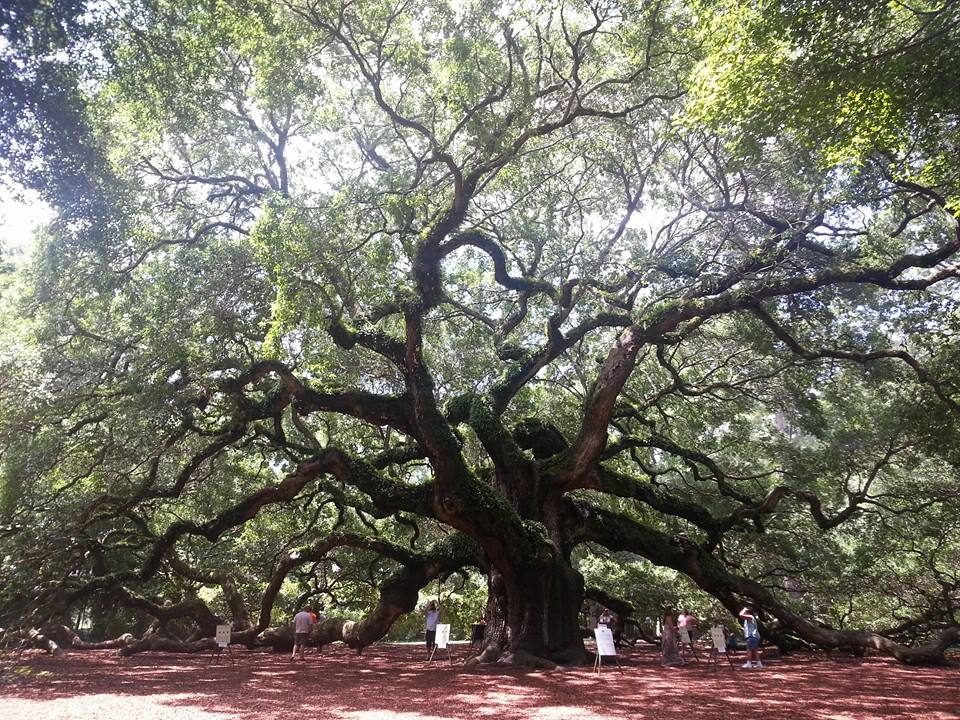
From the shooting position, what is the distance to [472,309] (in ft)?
44.1

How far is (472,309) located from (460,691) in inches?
313

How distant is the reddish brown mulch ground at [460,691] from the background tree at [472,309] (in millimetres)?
1270

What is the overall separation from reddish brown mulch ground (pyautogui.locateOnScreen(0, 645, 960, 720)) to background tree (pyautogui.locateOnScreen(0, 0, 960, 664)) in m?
1.27

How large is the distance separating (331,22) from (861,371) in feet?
36.7

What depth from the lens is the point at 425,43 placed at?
10.0 meters

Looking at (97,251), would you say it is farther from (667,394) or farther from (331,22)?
(667,394)

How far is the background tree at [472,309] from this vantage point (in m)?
8.55

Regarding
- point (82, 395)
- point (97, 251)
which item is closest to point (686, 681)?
point (82, 395)

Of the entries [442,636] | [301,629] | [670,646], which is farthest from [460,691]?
[301,629]

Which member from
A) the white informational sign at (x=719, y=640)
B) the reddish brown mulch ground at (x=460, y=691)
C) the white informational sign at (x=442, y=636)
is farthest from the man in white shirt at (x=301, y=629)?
the white informational sign at (x=719, y=640)

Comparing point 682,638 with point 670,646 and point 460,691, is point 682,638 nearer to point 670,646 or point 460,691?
point 670,646

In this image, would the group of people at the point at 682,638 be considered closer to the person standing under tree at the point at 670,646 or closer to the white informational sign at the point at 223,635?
the person standing under tree at the point at 670,646

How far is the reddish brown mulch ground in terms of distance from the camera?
5.82 meters

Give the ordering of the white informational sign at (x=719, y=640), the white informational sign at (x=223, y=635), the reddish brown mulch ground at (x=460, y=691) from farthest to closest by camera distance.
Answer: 1. the white informational sign at (x=223, y=635)
2. the white informational sign at (x=719, y=640)
3. the reddish brown mulch ground at (x=460, y=691)
